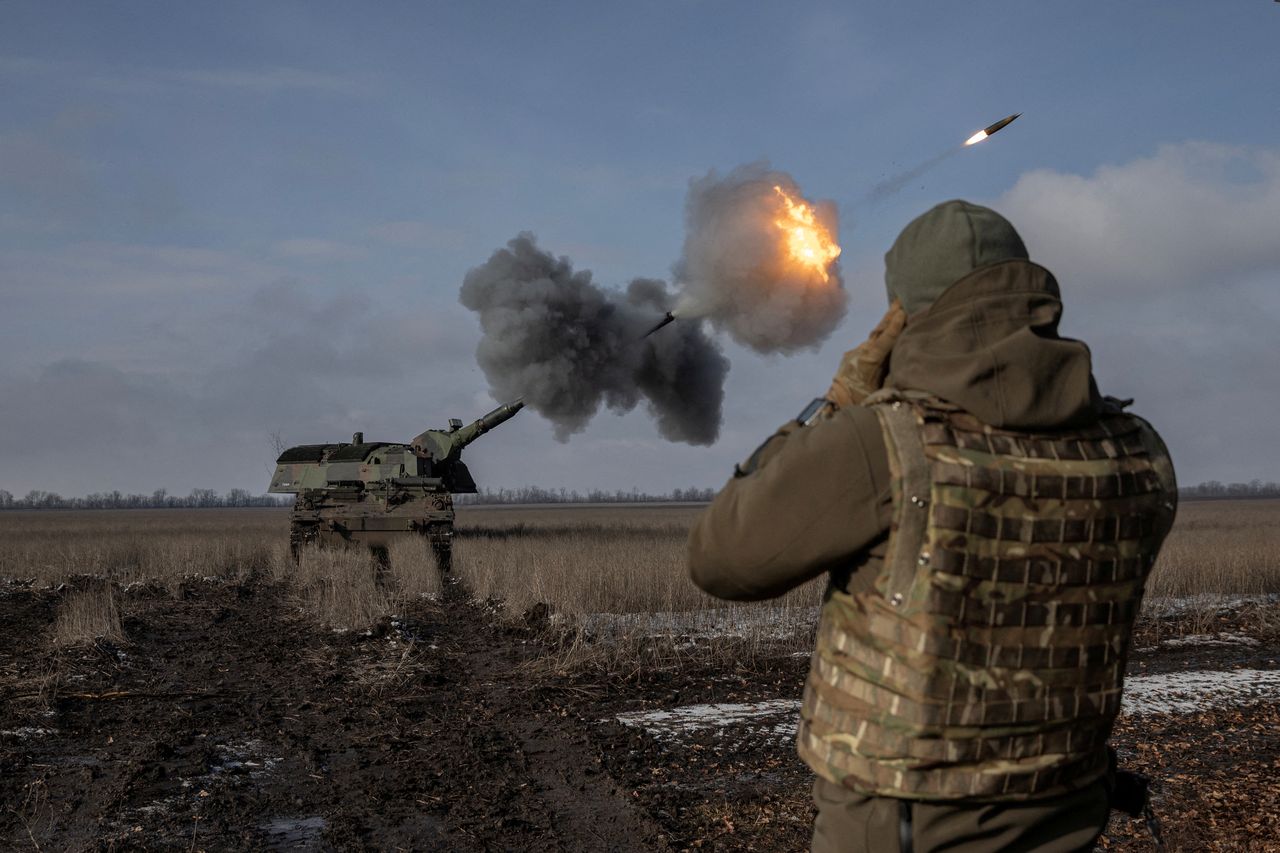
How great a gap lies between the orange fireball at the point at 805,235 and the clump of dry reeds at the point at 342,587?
24.5 feet

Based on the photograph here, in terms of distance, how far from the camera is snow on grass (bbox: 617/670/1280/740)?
6.35m

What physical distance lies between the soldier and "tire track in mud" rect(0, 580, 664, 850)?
2.80 m

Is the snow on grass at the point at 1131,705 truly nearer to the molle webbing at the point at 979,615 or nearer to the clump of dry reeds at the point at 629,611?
the clump of dry reeds at the point at 629,611

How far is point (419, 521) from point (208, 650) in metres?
8.38

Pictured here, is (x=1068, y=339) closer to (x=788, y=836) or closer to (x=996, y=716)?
(x=996, y=716)

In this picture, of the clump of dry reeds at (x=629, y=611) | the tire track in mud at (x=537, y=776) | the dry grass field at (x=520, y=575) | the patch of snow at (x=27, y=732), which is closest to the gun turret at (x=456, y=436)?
the dry grass field at (x=520, y=575)

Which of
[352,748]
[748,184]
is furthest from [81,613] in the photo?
[748,184]

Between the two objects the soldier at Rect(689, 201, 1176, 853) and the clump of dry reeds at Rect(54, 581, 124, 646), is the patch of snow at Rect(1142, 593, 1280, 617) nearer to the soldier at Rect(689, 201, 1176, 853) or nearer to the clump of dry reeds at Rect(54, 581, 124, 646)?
the soldier at Rect(689, 201, 1176, 853)

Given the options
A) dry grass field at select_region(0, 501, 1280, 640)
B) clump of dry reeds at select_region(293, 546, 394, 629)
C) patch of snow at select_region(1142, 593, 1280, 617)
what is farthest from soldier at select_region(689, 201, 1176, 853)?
patch of snow at select_region(1142, 593, 1280, 617)

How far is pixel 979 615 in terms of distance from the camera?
179cm

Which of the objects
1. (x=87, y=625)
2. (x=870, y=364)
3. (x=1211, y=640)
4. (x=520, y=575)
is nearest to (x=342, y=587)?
(x=520, y=575)

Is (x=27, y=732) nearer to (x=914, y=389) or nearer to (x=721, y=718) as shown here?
(x=721, y=718)

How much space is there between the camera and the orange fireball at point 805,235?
14.0 m

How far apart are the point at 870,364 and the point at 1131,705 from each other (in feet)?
19.7
